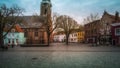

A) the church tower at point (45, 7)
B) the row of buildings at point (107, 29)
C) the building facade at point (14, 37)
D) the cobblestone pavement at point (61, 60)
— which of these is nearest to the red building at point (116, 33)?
the row of buildings at point (107, 29)

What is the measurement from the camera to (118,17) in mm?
72688

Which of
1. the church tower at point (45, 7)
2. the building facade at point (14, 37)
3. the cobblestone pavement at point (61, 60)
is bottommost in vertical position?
the cobblestone pavement at point (61, 60)

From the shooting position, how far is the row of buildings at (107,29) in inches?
2415

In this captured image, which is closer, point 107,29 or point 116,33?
point 116,33

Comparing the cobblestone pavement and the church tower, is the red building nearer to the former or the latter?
the cobblestone pavement

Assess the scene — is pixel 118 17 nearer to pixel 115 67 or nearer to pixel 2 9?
pixel 2 9

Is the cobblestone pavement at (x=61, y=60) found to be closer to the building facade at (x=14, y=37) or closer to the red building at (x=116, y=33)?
the red building at (x=116, y=33)

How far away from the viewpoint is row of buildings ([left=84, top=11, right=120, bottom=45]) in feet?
201

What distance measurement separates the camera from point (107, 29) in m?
72.6

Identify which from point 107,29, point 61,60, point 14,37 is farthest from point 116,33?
point 61,60

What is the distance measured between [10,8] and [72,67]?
37.9 metres

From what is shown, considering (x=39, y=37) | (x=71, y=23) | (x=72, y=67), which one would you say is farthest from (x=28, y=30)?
(x=72, y=67)

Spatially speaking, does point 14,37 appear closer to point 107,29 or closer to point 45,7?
point 45,7

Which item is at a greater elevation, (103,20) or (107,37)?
(103,20)
